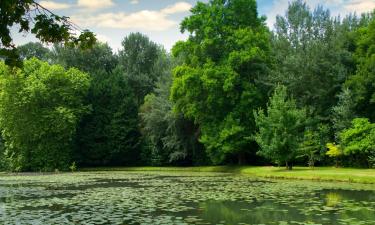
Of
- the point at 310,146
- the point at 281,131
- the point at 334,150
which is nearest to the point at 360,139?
the point at 334,150

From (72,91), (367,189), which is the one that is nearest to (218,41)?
(72,91)

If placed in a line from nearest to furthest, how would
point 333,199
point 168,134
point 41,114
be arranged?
point 333,199 → point 41,114 → point 168,134

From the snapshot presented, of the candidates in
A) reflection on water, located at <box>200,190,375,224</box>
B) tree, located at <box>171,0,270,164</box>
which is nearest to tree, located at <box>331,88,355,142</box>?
tree, located at <box>171,0,270,164</box>

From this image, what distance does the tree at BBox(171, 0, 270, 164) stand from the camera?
53781 mm

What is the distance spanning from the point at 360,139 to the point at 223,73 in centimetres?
1674

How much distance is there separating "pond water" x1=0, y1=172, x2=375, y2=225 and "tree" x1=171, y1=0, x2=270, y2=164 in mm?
22845

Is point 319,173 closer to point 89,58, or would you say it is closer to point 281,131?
point 281,131

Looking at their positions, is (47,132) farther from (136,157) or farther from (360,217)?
(360,217)

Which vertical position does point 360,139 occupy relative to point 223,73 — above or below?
below

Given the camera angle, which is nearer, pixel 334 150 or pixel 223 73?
pixel 334 150

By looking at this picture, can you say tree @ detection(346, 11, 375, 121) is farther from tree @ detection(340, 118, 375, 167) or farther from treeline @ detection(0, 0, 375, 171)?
tree @ detection(340, 118, 375, 167)

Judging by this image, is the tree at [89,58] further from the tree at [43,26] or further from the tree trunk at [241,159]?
the tree at [43,26]

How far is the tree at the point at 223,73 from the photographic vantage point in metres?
53.8

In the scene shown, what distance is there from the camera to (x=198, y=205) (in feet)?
76.0
